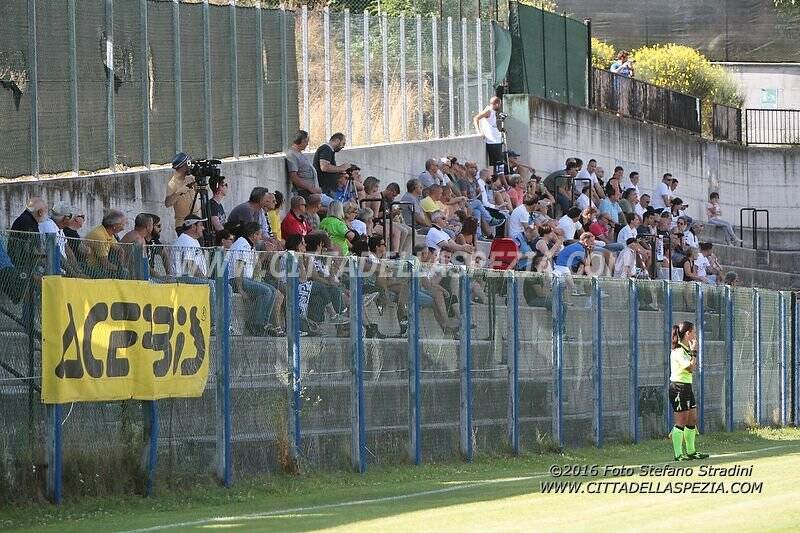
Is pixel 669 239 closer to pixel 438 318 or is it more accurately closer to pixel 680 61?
pixel 438 318

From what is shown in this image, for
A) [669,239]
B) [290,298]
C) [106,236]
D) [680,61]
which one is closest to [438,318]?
[290,298]

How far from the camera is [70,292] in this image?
589 inches

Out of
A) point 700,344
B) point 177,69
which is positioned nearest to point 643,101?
point 700,344

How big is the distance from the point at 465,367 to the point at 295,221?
2.83m

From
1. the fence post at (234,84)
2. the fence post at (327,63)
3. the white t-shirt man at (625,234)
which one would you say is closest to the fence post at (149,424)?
the fence post at (234,84)

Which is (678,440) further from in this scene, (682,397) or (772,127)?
(772,127)

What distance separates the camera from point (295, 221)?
2175 centimetres

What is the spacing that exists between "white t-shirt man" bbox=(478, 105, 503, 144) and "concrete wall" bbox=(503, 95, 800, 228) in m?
2.04

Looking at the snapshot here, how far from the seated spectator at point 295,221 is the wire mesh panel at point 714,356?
9.57m

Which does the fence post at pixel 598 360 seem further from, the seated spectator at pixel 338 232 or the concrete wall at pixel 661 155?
the concrete wall at pixel 661 155

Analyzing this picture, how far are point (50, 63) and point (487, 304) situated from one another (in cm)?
625

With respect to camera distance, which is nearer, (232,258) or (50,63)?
(232,258)

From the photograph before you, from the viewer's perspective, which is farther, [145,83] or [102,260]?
[145,83]

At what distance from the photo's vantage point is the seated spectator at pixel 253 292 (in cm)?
1725
